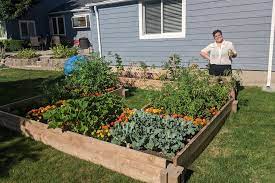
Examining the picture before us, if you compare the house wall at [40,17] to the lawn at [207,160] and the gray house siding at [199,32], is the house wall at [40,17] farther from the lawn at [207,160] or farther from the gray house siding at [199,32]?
the lawn at [207,160]

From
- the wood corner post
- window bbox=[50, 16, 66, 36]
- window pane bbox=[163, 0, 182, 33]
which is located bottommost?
the wood corner post

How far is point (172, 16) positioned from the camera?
9.97m

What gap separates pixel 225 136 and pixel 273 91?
364 centimetres

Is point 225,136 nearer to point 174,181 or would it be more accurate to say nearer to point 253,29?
point 174,181

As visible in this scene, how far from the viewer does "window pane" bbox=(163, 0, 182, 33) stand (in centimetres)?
977

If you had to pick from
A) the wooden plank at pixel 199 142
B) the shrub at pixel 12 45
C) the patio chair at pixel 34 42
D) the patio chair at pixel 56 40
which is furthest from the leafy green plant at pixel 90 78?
the shrub at pixel 12 45

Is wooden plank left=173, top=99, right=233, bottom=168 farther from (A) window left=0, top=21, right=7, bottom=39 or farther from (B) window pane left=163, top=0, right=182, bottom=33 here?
(A) window left=0, top=21, right=7, bottom=39

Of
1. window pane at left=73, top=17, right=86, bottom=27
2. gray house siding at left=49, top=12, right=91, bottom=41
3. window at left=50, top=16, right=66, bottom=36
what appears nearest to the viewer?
window pane at left=73, top=17, right=86, bottom=27

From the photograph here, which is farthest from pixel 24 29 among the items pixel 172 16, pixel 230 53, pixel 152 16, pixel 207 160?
pixel 207 160

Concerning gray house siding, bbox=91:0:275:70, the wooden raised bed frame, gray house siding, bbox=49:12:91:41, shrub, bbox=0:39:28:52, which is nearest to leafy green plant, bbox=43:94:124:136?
the wooden raised bed frame

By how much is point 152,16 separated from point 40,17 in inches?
784

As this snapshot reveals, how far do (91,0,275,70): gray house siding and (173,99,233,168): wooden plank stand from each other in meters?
3.81

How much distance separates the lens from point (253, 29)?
27.5ft

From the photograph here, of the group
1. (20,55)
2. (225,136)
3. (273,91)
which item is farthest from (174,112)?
A: (20,55)
